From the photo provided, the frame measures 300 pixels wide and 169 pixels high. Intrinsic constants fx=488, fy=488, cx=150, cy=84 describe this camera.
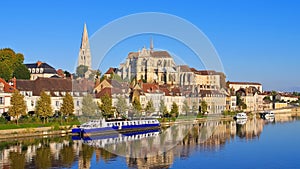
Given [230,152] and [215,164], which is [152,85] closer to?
[230,152]

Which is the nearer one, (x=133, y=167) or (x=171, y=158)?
(x=133, y=167)

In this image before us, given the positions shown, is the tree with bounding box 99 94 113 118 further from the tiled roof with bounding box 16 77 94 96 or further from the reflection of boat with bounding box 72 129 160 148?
the tiled roof with bounding box 16 77 94 96

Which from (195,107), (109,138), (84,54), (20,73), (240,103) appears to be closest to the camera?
(109,138)

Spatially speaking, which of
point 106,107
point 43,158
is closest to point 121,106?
point 106,107

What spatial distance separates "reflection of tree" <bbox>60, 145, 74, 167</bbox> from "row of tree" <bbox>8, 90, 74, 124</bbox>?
8.13m

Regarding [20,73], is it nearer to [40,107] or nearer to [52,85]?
[52,85]

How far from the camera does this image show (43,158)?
27.1 m

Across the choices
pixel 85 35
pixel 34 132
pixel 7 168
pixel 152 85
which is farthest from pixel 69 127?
pixel 85 35

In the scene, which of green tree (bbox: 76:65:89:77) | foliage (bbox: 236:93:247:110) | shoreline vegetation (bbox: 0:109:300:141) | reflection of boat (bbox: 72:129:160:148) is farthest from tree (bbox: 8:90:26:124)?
foliage (bbox: 236:93:247:110)

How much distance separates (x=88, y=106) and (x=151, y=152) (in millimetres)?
17039

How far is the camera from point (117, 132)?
43.2 metres

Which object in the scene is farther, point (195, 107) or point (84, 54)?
point (84, 54)

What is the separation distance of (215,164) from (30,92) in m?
26.3

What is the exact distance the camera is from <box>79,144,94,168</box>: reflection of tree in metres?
26.6
